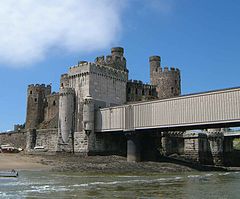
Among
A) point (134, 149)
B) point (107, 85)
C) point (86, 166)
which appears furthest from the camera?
point (107, 85)

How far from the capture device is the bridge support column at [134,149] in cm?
4453

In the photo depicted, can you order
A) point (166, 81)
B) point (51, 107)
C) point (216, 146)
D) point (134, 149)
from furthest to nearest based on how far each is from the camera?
point (51, 107) → point (166, 81) → point (216, 146) → point (134, 149)

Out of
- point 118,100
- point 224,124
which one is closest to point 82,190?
point 224,124

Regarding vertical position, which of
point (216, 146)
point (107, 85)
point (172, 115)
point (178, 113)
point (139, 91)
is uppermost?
point (139, 91)

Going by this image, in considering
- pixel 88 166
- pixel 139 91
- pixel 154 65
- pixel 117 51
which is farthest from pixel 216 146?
pixel 88 166

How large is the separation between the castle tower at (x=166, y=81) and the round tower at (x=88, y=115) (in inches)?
830

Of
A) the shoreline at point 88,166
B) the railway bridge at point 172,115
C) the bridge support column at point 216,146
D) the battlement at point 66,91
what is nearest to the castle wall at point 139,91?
the bridge support column at point 216,146

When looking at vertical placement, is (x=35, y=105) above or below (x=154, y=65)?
below

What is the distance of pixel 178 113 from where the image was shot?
40.4 m

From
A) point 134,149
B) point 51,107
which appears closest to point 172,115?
point 134,149

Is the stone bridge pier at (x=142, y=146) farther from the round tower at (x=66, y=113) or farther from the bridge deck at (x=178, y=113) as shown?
the round tower at (x=66, y=113)

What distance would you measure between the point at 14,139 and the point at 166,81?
1106 inches

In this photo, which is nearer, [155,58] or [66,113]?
[66,113]

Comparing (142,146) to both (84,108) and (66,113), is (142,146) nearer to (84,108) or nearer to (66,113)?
(84,108)
